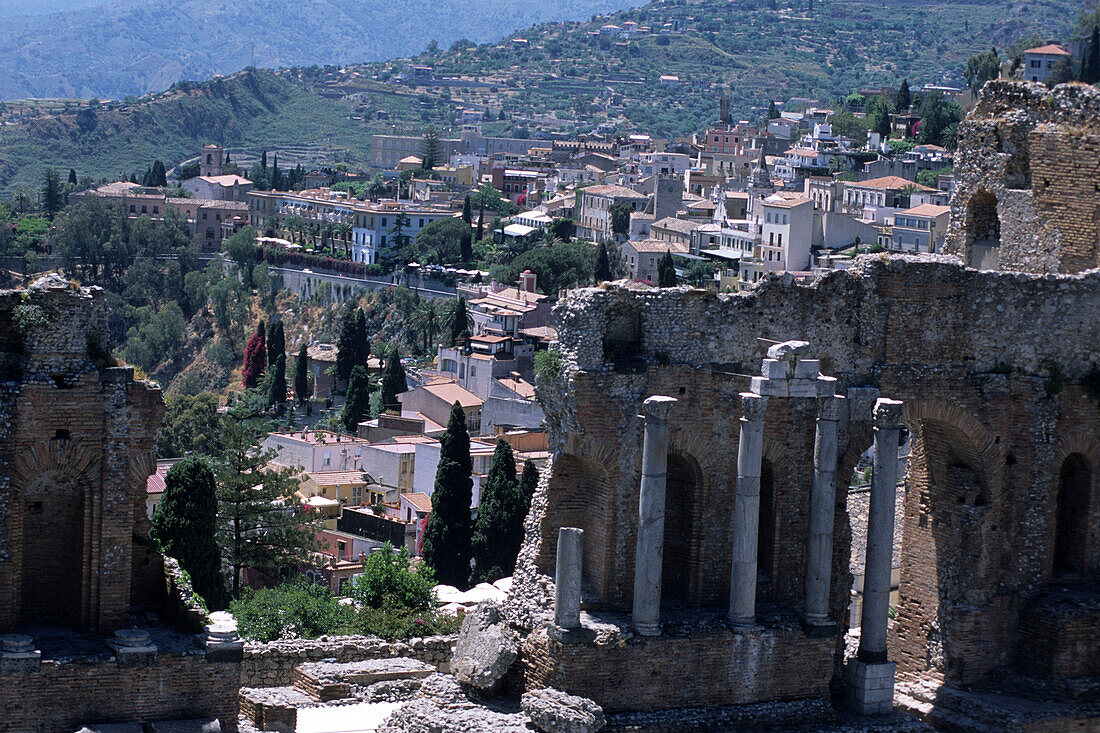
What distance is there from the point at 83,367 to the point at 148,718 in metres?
4.44

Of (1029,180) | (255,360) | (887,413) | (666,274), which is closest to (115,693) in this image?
(887,413)

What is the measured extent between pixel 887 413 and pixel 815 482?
4.70ft

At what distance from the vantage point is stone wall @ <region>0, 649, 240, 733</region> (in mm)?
20500

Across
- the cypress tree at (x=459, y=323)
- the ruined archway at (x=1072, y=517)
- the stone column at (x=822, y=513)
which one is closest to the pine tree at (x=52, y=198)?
the cypress tree at (x=459, y=323)

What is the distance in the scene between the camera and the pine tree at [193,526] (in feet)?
104

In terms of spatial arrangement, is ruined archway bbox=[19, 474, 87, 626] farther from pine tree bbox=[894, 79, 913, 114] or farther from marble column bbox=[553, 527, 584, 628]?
pine tree bbox=[894, 79, 913, 114]

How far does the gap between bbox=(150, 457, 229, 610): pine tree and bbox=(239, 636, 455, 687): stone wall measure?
19.1 ft

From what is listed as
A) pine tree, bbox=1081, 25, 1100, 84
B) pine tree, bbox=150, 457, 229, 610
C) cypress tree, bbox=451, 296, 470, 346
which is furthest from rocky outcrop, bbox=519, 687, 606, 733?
pine tree, bbox=1081, 25, 1100, 84

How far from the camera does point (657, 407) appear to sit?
77.3ft

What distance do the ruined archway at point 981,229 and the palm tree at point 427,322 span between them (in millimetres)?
81788

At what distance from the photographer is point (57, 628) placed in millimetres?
21844

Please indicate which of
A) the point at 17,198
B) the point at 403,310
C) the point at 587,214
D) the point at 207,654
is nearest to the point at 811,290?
the point at 207,654

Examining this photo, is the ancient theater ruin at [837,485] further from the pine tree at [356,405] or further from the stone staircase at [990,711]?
the pine tree at [356,405]

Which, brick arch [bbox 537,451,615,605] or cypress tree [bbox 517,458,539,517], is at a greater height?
brick arch [bbox 537,451,615,605]
